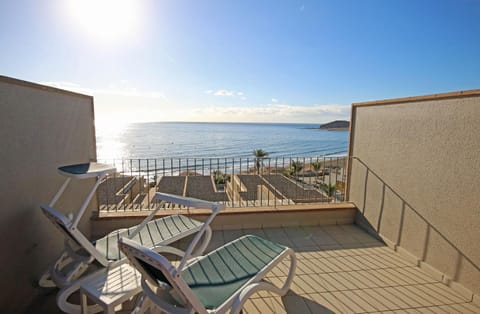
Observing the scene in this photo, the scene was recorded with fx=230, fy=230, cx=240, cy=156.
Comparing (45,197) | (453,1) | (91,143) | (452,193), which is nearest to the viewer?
(45,197)

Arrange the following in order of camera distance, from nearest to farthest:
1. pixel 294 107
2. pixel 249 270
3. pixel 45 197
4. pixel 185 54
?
pixel 249 270
pixel 45 197
pixel 185 54
pixel 294 107

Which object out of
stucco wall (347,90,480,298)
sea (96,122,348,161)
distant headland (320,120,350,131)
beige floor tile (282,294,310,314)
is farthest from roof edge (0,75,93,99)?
distant headland (320,120,350,131)

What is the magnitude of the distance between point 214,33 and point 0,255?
5539 mm

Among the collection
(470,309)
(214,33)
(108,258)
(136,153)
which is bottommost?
(136,153)

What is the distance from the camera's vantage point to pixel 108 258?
1.96 meters

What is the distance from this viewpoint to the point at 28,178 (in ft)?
6.19

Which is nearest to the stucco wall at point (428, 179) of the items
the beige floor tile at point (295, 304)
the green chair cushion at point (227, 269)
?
the beige floor tile at point (295, 304)

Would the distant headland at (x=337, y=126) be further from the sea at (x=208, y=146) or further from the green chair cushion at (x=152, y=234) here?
the green chair cushion at (x=152, y=234)

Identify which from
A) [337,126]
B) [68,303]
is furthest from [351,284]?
[337,126]

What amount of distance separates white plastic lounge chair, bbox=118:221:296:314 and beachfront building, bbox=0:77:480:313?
42 centimetres

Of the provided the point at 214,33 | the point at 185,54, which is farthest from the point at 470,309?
the point at 185,54

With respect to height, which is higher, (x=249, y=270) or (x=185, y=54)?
(x=185, y=54)

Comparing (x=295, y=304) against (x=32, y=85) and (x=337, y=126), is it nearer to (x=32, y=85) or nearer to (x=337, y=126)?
(x=32, y=85)

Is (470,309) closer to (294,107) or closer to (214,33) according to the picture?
(214,33)
